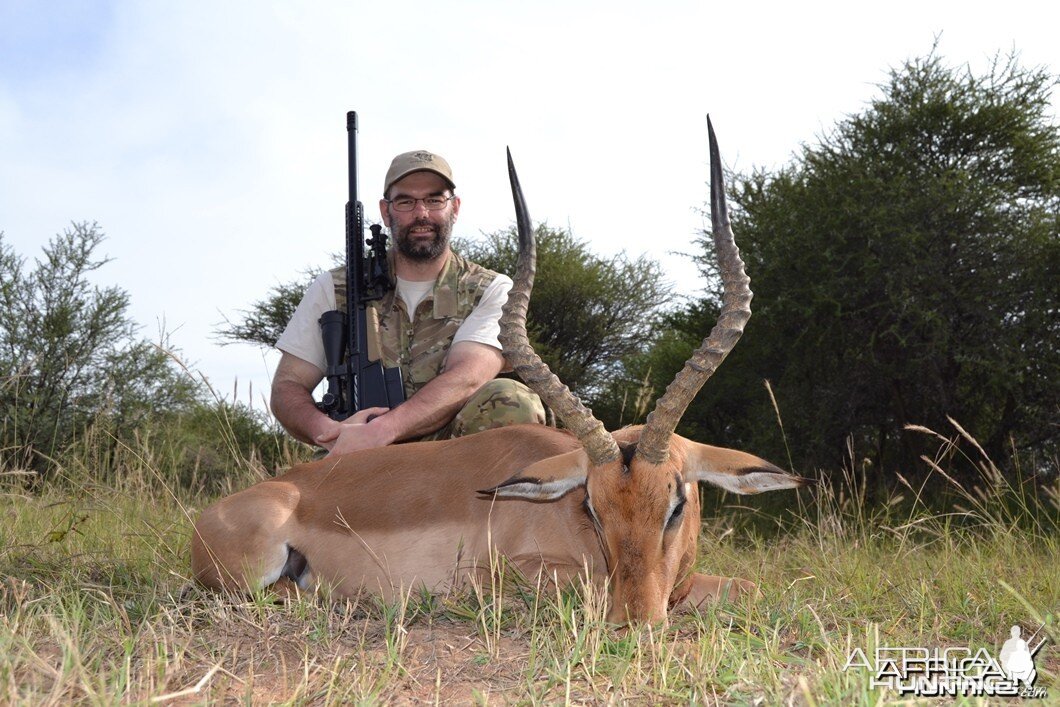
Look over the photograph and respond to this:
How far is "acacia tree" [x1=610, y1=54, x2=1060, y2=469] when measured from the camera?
1202cm

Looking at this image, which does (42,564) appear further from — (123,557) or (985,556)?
(985,556)

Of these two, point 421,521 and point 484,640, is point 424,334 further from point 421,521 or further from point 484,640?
point 484,640

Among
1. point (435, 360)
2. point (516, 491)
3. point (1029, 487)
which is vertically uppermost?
point (435, 360)

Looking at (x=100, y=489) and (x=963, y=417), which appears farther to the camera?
(x=963, y=417)

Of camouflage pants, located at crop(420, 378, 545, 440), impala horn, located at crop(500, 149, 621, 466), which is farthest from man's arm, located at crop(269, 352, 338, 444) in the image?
impala horn, located at crop(500, 149, 621, 466)

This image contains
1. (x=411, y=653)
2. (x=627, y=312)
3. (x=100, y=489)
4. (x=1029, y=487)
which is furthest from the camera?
(x=627, y=312)

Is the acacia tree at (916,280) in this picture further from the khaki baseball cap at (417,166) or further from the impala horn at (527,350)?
the impala horn at (527,350)

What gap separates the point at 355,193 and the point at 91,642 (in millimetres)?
3936

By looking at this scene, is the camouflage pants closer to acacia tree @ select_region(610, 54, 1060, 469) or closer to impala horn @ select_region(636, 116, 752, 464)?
impala horn @ select_region(636, 116, 752, 464)

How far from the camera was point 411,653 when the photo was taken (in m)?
3.11

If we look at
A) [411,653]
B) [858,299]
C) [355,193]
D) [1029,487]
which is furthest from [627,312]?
[411,653]

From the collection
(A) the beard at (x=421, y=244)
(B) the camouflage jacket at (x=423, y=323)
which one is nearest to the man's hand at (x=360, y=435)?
(B) the camouflage jacket at (x=423, y=323)

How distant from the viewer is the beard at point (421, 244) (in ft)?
20.0

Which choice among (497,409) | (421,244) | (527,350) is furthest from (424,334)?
(527,350)
